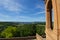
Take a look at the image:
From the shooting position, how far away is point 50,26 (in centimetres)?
443

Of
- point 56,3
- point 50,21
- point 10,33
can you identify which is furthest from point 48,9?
point 10,33

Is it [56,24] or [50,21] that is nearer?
[56,24]

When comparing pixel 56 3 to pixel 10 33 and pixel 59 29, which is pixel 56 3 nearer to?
pixel 59 29

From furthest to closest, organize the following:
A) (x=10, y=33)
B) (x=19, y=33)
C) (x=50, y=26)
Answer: (x=19, y=33) → (x=10, y=33) → (x=50, y=26)

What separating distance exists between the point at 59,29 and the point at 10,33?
19335mm

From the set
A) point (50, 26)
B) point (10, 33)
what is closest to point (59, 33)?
point (50, 26)

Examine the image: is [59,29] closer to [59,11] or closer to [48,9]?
[59,11]

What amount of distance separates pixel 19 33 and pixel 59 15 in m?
21.1

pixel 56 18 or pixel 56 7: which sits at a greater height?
pixel 56 7

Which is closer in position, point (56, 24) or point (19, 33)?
point (56, 24)

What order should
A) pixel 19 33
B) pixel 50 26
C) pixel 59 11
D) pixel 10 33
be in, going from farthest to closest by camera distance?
pixel 19 33
pixel 10 33
pixel 50 26
pixel 59 11

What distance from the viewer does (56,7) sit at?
3023 millimetres

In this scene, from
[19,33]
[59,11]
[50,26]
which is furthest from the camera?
[19,33]

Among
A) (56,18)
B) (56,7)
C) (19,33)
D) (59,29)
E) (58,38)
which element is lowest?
(19,33)
